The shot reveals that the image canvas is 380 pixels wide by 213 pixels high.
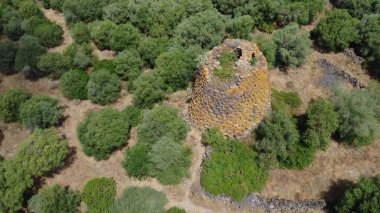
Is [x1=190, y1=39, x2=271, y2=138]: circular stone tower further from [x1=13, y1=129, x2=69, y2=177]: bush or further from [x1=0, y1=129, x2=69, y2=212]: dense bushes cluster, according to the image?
[x1=0, y1=129, x2=69, y2=212]: dense bushes cluster

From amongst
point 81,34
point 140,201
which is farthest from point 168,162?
point 81,34

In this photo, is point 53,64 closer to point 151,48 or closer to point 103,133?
point 151,48

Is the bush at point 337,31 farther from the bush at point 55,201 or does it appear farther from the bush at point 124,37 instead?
the bush at point 55,201

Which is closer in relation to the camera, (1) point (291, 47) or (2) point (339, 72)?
(1) point (291, 47)

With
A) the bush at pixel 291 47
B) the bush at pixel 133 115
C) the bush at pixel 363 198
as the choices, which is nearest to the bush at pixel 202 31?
the bush at pixel 291 47

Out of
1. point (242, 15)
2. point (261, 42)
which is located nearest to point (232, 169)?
point (261, 42)
